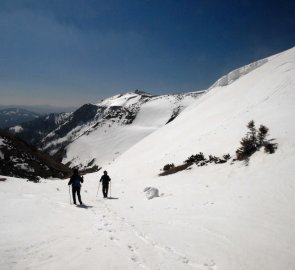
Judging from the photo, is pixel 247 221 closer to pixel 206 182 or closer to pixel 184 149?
pixel 206 182

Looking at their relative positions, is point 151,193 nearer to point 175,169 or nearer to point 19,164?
point 175,169

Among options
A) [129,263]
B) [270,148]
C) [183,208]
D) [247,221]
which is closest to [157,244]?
[129,263]

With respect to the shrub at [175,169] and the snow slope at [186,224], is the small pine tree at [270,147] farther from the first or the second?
the shrub at [175,169]

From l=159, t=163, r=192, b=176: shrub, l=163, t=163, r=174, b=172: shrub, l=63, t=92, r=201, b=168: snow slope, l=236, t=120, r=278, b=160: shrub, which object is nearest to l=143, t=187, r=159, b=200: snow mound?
l=159, t=163, r=192, b=176: shrub

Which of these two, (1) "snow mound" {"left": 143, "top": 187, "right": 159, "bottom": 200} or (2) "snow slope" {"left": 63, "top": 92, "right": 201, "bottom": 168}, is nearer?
(1) "snow mound" {"left": 143, "top": 187, "right": 159, "bottom": 200}

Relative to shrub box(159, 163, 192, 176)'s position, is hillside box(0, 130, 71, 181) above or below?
above

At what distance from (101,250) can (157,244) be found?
1687 millimetres

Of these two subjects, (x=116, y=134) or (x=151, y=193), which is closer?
(x=151, y=193)

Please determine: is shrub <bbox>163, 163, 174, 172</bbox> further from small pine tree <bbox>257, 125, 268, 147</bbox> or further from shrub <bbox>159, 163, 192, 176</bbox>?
small pine tree <bbox>257, 125, 268, 147</bbox>

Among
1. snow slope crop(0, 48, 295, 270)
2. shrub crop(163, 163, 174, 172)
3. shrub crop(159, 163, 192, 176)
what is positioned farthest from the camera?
shrub crop(163, 163, 174, 172)

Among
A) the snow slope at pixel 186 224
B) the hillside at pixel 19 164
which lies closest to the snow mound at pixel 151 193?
the snow slope at pixel 186 224

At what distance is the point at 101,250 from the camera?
6750mm

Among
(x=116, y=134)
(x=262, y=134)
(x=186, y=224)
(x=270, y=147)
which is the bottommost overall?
(x=186, y=224)

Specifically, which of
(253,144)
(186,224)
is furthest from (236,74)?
(186,224)
